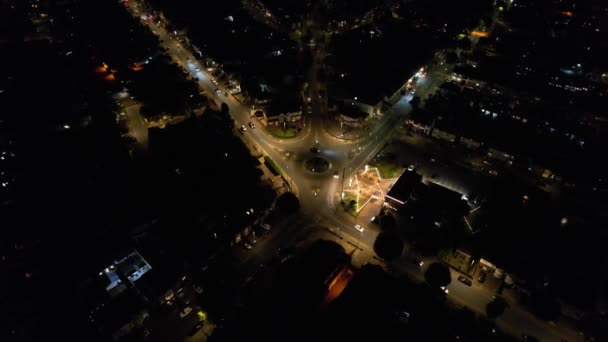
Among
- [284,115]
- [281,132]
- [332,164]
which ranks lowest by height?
[332,164]

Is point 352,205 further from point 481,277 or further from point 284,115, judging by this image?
point 284,115

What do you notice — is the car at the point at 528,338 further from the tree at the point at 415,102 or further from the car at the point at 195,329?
the tree at the point at 415,102

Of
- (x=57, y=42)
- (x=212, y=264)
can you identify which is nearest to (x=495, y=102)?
(x=212, y=264)

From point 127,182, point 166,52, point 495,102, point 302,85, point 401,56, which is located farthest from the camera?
point 166,52

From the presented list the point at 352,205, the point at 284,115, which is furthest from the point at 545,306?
the point at 284,115

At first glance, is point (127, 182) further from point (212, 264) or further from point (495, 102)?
point (495, 102)

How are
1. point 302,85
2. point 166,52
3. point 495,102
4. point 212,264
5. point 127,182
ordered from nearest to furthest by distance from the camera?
point 212,264
point 127,182
point 495,102
point 302,85
point 166,52
